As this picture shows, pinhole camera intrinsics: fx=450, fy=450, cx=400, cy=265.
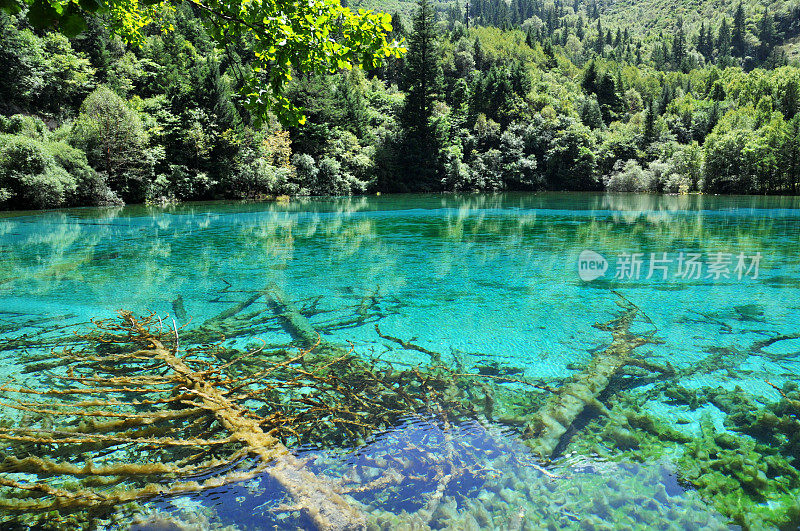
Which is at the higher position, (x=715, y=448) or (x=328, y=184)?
(x=328, y=184)

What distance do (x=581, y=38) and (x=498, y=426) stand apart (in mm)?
203707

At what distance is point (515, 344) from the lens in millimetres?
5922

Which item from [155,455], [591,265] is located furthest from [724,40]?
[155,455]

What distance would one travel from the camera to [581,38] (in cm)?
17350

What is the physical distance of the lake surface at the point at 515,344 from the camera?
283 centimetres

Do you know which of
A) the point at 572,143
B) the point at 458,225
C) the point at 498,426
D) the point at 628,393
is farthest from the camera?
the point at 572,143

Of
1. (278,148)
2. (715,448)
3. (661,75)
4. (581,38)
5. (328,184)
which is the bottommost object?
(715,448)

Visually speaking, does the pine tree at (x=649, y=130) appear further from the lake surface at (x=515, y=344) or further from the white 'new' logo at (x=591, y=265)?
the white 'new' logo at (x=591, y=265)

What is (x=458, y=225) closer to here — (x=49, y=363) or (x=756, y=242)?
(x=756, y=242)

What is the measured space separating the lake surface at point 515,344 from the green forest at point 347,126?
3258 mm

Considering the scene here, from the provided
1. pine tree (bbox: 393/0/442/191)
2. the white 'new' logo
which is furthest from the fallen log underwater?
pine tree (bbox: 393/0/442/191)

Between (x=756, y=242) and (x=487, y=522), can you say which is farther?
(x=756, y=242)

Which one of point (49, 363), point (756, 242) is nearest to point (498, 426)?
point (49, 363)

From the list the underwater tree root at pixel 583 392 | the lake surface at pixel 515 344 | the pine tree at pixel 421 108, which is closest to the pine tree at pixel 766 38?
the pine tree at pixel 421 108
